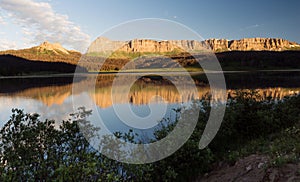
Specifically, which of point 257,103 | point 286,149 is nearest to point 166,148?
point 286,149

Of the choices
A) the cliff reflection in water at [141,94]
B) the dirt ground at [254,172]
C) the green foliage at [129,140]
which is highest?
the cliff reflection in water at [141,94]

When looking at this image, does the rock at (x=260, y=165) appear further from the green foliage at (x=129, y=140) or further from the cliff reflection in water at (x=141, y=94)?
the cliff reflection in water at (x=141, y=94)

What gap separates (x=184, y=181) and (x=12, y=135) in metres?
7.01

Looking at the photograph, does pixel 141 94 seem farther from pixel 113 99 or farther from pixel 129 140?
pixel 129 140

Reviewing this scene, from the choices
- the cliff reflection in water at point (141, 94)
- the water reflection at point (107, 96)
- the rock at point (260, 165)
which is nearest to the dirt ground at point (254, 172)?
the rock at point (260, 165)

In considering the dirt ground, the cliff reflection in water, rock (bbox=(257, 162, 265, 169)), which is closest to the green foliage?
the dirt ground

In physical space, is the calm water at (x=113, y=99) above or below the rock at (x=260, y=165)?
above

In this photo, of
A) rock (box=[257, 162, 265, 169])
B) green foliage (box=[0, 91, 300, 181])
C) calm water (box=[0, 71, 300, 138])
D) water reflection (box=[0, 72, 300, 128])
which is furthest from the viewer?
water reflection (box=[0, 72, 300, 128])

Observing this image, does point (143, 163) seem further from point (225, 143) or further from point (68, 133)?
point (225, 143)

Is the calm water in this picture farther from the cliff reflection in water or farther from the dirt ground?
the dirt ground

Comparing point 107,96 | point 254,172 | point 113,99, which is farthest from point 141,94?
point 254,172

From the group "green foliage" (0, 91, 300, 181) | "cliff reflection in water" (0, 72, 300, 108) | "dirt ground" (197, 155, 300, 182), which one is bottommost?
"dirt ground" (197, 155, 300, 182)

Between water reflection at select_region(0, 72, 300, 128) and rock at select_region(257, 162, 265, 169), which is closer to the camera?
rock at select_region(257, 162, 265, 169)

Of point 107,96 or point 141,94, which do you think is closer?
point 141,94
